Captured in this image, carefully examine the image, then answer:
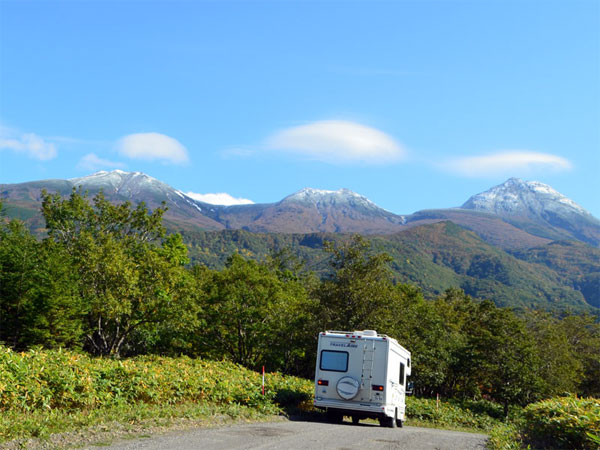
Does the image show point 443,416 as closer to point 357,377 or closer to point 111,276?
point 357,377

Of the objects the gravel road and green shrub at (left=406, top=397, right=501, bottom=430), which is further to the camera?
green shrub at (left=406, top=397, right=501, bottom=430)

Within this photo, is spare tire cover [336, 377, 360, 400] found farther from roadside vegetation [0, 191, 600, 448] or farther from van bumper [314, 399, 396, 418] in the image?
roadside vegetation [0, 191, 600, 448]

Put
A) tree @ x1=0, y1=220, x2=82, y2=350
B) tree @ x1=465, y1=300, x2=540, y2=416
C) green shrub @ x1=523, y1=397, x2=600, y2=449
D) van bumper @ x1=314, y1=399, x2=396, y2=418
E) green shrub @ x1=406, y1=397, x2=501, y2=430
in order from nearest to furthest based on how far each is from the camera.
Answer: green shrub @ x1=523, y1=397, x2=600, y2=449
van bumper @ x1=314, y1=399, x2=396, y2=418
green shrub @ x1=406, y1=397, x2=501, y2=430
tree @ x1=0, y1=220, x2=82, y2=350
tree @ x1=465, y1=300, x2=540, y2=416

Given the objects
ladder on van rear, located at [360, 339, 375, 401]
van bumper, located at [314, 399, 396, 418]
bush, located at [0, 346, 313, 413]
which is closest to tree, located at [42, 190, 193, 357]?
bush, located at [0, 346, 313, 413]

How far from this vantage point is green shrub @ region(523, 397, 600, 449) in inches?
400

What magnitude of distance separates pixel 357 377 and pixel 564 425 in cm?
801

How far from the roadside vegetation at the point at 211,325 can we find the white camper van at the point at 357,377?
6.11 feet

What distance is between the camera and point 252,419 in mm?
15562

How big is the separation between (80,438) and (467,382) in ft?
147

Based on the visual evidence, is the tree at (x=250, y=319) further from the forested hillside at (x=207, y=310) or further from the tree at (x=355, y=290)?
the tree at (x=355, y=290)

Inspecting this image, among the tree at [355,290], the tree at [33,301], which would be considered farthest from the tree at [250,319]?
the tree at [33,301]

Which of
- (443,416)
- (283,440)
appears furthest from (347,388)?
(443,416)

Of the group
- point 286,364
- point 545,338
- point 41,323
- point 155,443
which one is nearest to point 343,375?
point 155,443

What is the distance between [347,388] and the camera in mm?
17875
